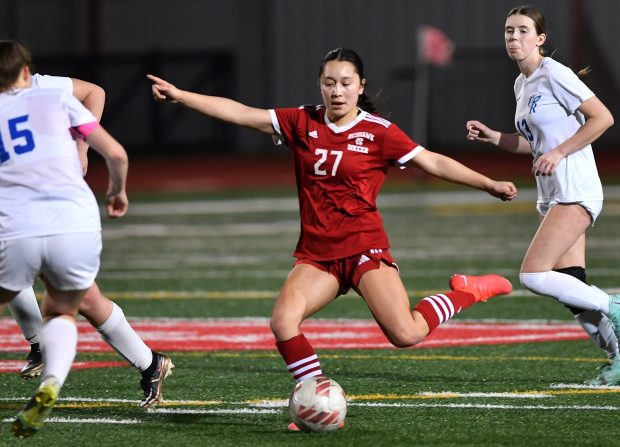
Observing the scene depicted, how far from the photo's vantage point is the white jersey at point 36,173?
607 centimetres

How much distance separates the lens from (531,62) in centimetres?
786

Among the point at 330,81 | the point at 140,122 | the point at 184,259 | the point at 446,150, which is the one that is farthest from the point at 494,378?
the point at 140,122

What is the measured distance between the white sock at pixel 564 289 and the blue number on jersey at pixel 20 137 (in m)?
3.08

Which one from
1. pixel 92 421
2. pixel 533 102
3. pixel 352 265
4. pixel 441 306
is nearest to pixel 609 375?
pixel 441 306

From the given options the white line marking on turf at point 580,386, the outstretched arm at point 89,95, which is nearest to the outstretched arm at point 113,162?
the outstretched arm at point 89,95

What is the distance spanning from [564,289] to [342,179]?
160 cm

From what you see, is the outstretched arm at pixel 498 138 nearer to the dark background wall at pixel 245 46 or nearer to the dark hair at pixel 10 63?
the dark hair at pixel 10 63

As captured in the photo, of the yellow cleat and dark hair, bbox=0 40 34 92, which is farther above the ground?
dark hair, bbox=0 40 34 92

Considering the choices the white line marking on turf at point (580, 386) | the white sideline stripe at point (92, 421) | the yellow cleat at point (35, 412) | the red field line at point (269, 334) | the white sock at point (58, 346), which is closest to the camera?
the yellow cleat at point (35, 412)

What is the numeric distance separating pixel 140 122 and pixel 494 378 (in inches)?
1224

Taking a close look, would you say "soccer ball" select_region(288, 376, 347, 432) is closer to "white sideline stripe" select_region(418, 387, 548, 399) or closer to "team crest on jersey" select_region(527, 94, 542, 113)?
"white sideline stripe" select_region(418, 387, 548, 399)

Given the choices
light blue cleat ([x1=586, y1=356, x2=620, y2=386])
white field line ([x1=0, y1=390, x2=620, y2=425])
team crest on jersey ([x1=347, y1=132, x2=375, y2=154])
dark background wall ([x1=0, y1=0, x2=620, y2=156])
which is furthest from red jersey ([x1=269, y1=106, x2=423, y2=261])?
dark background wall ([x1=0, y1=0, x2=620, y2=156])

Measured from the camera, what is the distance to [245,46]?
39.0m

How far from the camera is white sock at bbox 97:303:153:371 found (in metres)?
6.97
